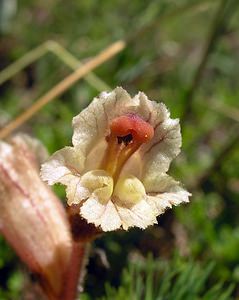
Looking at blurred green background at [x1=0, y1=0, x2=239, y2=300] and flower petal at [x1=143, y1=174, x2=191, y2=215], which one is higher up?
blurred green background at [x1=0, y1=0, x2=239, y2=300]

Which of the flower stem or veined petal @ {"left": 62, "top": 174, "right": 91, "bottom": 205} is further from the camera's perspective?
the flower stem

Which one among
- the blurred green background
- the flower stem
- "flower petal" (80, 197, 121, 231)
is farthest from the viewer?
the blurred green background

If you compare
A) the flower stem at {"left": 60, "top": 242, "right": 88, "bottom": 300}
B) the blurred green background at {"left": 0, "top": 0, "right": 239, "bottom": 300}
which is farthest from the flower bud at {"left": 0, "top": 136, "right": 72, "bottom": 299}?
the blurred green background at {"left": 0, "top": 0, "right": 239, "bottom": 300}

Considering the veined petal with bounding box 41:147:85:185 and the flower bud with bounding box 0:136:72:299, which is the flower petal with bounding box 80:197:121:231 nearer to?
the veined petal with bounding box 41:147:85:185

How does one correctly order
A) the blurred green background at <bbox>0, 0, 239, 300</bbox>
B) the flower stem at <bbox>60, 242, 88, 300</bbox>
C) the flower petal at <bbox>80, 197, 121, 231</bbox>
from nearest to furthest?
the flower petal at <bbox>80, 197, 121, 231</bbox>
the flower stem at <bbox>60, 242, 88, 300</bbox>
the blurred green background at <bbox>0, 0, 239, 300</bbox>

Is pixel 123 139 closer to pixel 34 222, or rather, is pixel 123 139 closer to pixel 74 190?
pixel 74 190

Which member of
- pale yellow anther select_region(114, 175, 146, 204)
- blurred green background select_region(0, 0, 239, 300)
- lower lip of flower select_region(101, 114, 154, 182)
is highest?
blurred green background select_region(0, 0, 239, 300)

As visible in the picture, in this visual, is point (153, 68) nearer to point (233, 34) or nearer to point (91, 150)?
point (233, 34)

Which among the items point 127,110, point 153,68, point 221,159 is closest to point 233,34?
point 153,68
